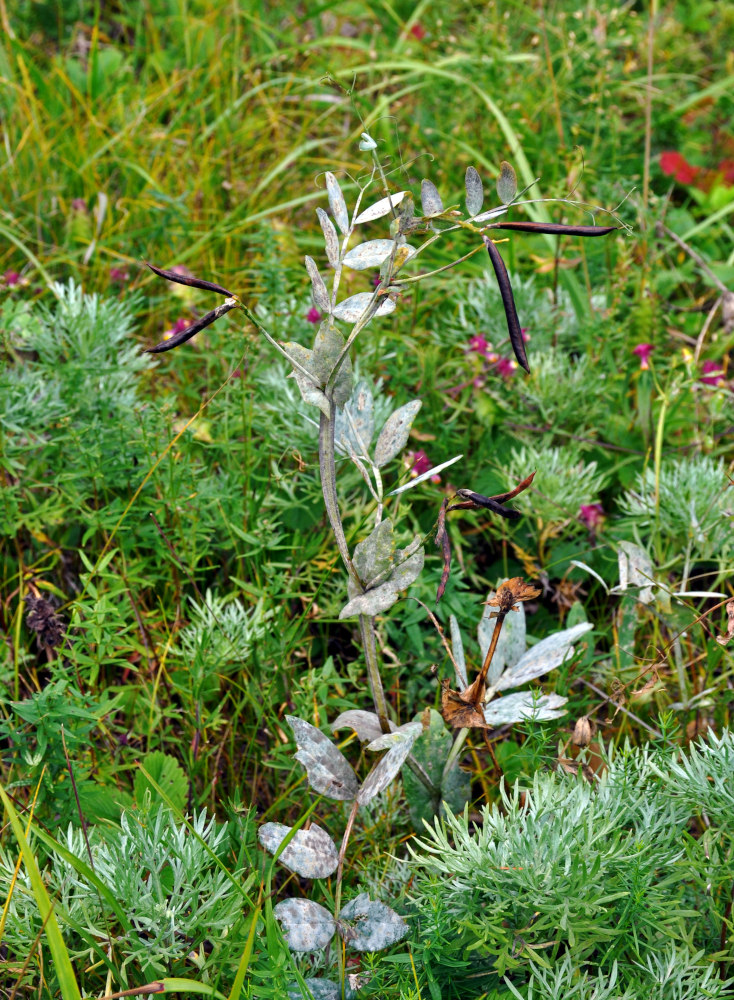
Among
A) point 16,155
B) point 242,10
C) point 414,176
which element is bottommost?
point 414,176

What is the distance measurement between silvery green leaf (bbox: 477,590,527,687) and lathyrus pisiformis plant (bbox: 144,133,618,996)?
0.11 metres

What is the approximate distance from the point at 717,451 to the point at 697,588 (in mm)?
370

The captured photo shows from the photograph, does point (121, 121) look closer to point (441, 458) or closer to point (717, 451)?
point (441, 458)

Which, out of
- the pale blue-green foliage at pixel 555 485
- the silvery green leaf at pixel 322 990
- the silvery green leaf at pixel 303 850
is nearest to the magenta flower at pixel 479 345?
the pale blue-green foliage at pixel 555 485

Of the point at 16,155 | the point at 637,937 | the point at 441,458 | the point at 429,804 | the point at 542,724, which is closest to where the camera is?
the point at 637,937

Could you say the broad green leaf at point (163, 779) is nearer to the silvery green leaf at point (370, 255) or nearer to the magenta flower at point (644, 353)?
the silvery green leaf at point (370, 255)

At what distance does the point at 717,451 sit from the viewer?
222 cm

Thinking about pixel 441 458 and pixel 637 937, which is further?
pixel 441 458

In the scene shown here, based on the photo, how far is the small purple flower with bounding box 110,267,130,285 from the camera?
2.76 m

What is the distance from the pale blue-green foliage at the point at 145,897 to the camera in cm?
123

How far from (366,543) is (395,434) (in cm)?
19

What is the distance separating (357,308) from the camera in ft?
4.15

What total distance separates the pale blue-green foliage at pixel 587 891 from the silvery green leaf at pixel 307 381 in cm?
60

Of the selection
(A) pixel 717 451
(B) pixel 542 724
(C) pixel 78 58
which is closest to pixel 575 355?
(A) pixel 717 451
